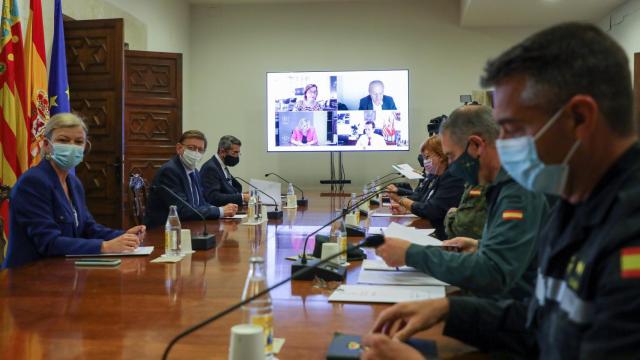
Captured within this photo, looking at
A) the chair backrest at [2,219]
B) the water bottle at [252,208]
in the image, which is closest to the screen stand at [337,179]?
the water bottle at [252,208]

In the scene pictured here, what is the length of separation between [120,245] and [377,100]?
4.98 m

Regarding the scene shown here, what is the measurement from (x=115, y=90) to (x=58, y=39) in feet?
1.85

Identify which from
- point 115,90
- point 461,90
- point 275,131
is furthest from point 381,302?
point 461,90

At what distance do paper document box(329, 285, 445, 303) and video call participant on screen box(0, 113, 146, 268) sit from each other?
1.03 meters

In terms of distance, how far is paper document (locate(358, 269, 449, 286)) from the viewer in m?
1.65

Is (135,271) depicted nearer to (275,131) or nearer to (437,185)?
(437,185)

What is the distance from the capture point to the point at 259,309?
43.5 inches

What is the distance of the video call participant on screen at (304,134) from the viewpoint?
681 centimetres

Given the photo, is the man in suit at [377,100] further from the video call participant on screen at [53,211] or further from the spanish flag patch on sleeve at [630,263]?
the spanish flag patch on sleeve at [630,263]

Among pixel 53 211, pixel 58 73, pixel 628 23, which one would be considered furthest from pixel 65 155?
pixel 628 23

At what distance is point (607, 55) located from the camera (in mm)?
837

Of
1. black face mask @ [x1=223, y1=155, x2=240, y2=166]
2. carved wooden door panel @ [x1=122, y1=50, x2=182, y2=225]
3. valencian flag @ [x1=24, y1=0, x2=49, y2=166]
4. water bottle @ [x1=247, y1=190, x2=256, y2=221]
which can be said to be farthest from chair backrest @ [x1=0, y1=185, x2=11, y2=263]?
carved wooden door panel @ [x1=122, y1=50, x2=182, y2=225]

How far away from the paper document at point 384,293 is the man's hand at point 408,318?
31cm

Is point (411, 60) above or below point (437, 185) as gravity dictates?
above
